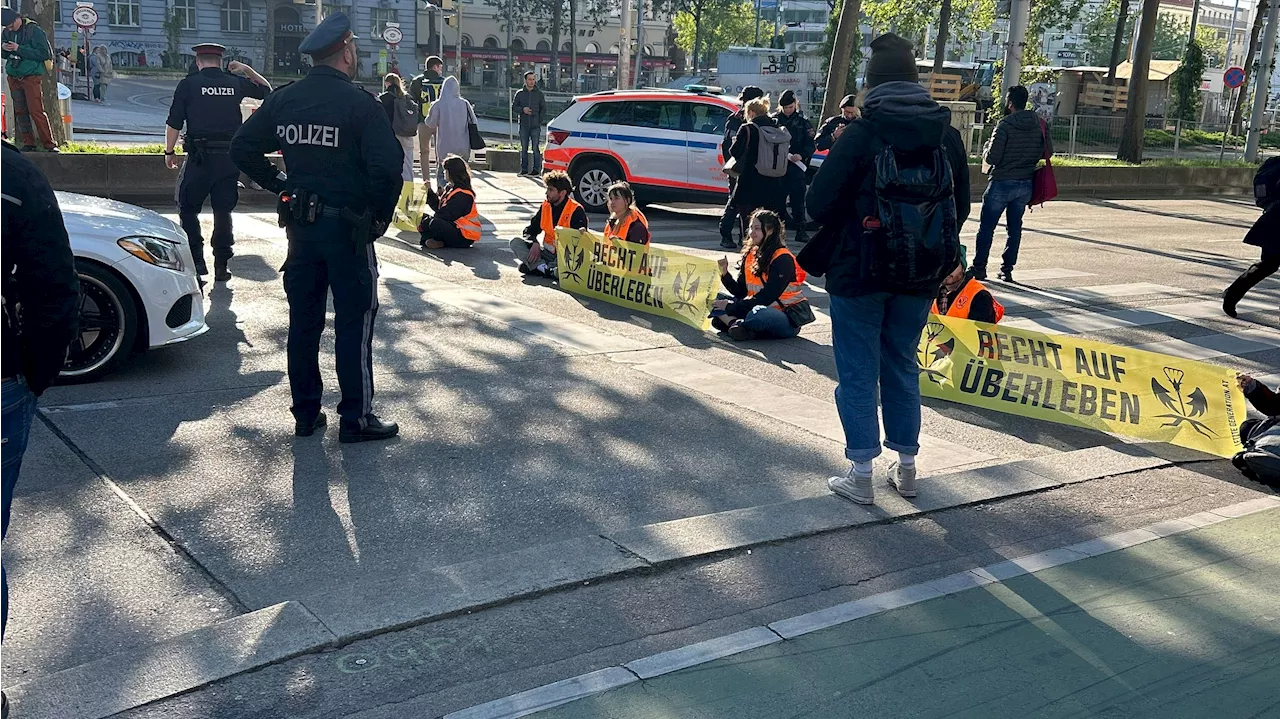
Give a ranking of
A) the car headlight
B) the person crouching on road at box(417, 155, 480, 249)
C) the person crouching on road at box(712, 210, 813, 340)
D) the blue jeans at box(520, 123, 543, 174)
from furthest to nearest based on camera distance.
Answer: the blue jeans at box(520, 123, 543, 174) → the person crouching on road at box(417, 155, 480, 249) → the person crouching on road at box(712, 210, 813, 340) → the car headlight

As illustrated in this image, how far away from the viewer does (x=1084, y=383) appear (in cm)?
694

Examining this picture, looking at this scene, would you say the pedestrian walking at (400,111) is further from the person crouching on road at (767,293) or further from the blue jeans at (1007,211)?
the person crouching on road at (767,293)

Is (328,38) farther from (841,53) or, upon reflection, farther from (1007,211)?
(841,53)

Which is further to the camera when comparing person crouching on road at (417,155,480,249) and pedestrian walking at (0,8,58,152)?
pedestrian walking at (0,8,58,152)

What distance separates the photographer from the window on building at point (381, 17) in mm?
69688

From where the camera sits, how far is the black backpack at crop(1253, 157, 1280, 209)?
31.3 feet

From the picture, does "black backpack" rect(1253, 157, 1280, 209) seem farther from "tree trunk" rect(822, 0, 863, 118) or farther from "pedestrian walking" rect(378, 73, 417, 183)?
"tree trunk" rect(822, 0, 863, 118)

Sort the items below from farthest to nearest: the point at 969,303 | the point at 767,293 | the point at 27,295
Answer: the point at 767,293 < the point at 969,303 < the point at 27,295

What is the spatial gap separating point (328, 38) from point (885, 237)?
8.78ft

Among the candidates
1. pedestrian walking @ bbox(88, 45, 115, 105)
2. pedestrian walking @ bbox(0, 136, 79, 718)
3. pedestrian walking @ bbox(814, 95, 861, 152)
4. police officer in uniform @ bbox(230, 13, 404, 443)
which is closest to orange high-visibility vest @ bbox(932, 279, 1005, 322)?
police officer in uniform @ bbox(230, 13, 404, 443)

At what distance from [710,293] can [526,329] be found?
1.42 metres

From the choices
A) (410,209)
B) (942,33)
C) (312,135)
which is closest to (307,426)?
(312,135)

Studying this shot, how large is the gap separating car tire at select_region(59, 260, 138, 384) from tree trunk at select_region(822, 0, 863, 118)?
16874mm

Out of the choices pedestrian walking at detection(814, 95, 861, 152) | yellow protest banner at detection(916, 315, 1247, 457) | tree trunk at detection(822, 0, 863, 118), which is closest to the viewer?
yellow protest banner at detection(916, 315, 1247, 457)
